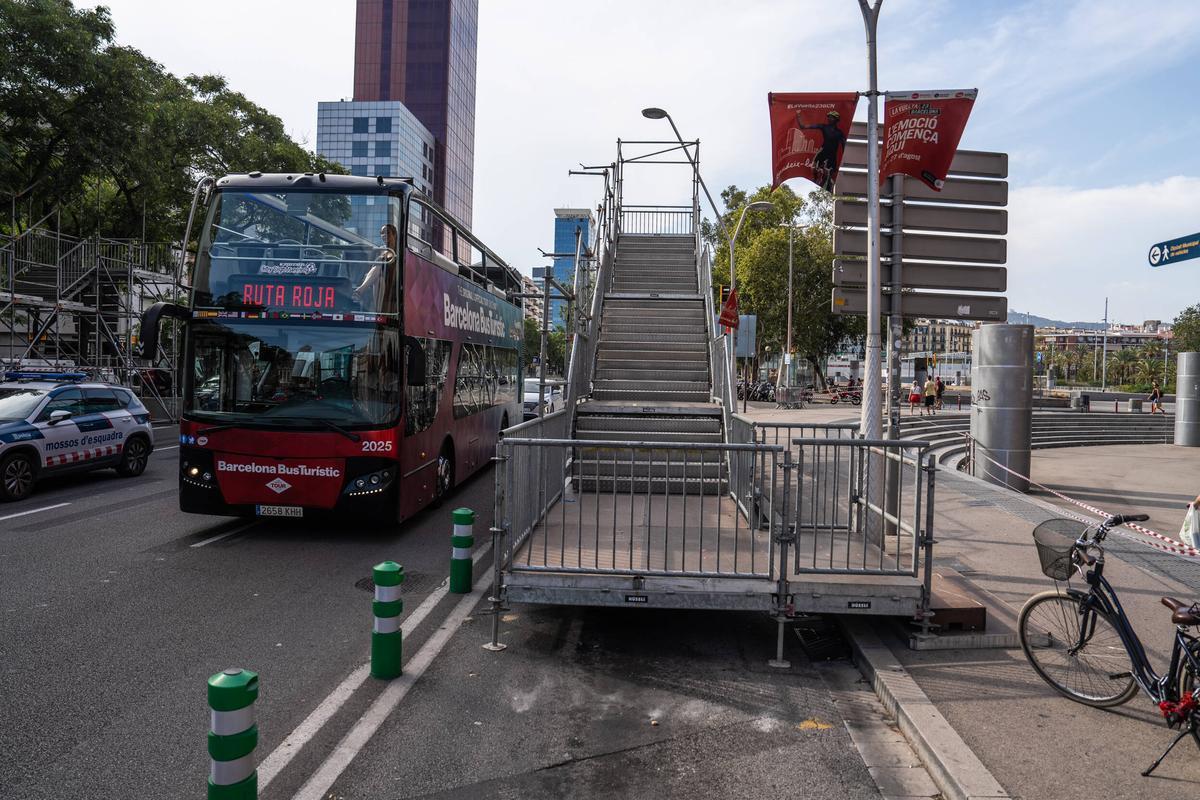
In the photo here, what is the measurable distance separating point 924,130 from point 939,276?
1.64 metres

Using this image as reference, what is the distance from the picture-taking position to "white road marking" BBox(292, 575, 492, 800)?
12.7 ft

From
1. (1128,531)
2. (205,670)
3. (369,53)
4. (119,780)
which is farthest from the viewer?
(369,53)

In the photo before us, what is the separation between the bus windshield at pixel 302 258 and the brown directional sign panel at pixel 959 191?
522 centimetres

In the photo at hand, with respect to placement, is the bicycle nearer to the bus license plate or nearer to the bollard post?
the bollard post

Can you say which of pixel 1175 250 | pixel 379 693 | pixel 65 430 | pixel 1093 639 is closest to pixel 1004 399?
pixel 1175 250

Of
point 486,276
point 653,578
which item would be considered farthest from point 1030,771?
point 486,276

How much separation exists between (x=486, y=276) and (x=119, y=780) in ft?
37.9

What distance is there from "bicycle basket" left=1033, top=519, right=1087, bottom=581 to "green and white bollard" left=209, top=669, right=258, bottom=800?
14.8ft

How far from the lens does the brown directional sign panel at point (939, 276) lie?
885 centimetres

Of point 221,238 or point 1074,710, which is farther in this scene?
point 221,238

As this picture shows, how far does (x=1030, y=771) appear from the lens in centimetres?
397

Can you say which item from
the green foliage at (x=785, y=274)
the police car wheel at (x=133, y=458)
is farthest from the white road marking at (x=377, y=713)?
the green foliage at (x=785, y=274)

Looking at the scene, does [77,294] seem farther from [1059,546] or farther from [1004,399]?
[1059,546]

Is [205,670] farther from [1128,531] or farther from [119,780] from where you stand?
[1128,531]
